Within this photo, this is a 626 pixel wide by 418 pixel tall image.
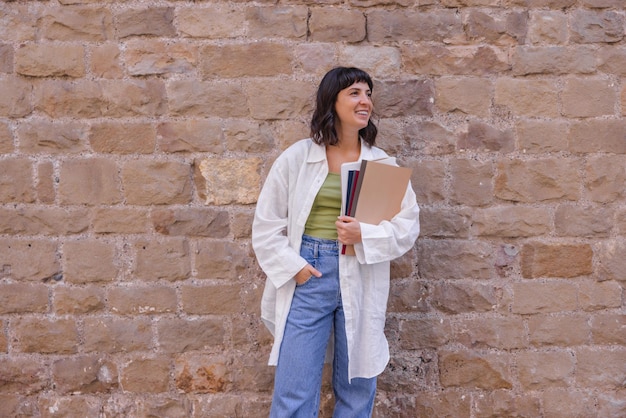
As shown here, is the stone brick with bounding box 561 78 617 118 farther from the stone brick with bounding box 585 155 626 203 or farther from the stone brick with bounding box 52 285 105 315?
the stone brick with bounding box 52 285 105 315

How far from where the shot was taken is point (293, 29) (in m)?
3.08

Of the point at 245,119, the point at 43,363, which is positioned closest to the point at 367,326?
the point at 245,119

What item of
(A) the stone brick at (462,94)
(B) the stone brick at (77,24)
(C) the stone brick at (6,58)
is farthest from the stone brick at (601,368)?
(C) the stone brick at (6,58)

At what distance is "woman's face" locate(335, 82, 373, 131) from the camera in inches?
101

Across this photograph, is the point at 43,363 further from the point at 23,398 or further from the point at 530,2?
the point at 530,2

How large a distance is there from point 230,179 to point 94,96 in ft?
2.77

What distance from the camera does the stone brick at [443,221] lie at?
3146 mm

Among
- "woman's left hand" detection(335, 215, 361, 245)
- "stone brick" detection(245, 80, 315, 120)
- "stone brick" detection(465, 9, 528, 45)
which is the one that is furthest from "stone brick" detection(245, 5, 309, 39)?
"woman's left hand" detection(335, 215, 361, 245)

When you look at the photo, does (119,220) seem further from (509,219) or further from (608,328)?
(608,328)

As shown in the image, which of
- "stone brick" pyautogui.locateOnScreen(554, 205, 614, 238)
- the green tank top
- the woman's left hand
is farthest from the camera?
"stone brick" pyautogui.locateOnScreen(554, 205, 614, 238)

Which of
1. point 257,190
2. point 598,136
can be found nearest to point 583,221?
point 598,136

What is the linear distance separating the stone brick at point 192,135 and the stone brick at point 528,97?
1521mm

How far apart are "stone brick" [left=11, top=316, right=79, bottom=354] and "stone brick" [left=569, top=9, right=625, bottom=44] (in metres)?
3.15

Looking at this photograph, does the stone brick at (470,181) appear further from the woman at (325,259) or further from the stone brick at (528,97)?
the woman at (325,259)
